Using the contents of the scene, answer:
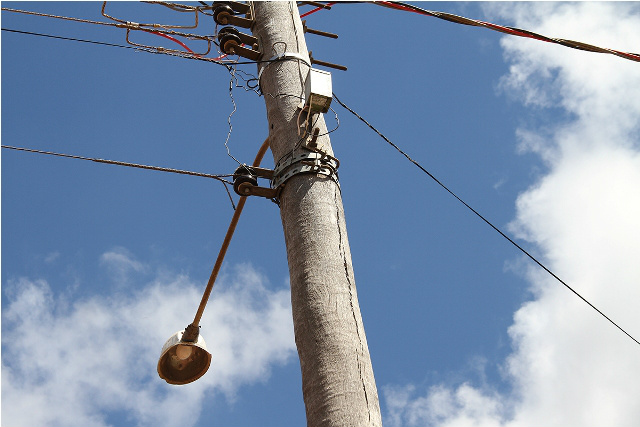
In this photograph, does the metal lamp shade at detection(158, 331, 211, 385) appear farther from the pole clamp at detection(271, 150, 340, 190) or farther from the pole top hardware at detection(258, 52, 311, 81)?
the pole top hardware at detection(258, 52, 311, 81)

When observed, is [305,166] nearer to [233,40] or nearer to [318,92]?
[318,92]

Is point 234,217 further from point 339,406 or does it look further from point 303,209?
point 339,406

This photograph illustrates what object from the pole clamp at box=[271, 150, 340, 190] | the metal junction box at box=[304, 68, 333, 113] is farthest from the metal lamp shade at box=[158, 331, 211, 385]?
the metal junction box at box=[304, 68, 333, 113]

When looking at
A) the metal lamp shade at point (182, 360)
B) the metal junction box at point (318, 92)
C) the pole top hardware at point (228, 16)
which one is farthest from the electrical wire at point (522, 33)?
the metal lamp shade at point (182, 360)

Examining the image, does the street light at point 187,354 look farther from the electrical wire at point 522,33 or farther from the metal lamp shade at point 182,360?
the electrical wire at point 522,33

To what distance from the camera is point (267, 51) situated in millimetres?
4281

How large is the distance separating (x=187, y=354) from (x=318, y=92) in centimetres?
178

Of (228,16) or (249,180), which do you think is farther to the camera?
(228,16)

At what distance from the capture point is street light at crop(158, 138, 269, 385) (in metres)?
4.38

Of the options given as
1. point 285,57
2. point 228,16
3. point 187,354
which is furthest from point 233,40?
point 187,354

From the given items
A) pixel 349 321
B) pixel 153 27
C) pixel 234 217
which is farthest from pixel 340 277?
pixel 153 27

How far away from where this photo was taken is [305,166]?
3.56 meters

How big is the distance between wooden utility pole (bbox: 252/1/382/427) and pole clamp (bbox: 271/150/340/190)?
0.03 m

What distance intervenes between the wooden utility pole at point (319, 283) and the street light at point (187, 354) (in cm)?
46
